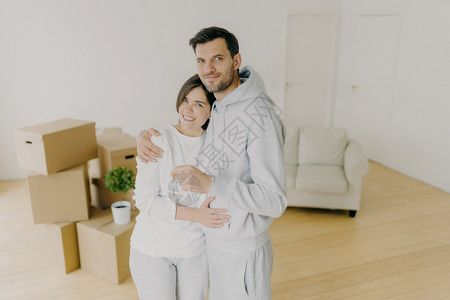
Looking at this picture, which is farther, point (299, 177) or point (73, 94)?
point (73, 94)

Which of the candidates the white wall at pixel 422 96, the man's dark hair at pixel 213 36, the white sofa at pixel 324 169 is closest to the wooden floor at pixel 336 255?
the white sofa at pixel 324 169

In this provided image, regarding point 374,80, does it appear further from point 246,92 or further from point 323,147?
point 246,92

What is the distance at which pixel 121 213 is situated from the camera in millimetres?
2650

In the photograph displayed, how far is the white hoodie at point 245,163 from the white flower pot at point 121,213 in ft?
4.48

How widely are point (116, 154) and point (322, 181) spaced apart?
6.82 feet

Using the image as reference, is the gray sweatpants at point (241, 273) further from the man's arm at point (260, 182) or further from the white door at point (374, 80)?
the white door at point (374, 80)

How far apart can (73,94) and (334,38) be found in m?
4.30

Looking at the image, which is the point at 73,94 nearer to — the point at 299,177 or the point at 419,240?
the point at 299,177

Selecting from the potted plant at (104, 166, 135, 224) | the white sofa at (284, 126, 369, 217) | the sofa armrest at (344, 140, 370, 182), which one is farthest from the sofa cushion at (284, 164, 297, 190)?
the potted plant at (104, 166, 135, 224)

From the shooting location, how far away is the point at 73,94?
4906mm

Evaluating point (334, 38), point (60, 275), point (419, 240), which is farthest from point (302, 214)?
point (334, 38)

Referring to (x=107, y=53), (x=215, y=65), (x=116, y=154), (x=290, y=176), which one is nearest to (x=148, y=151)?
(x=215, y=65)

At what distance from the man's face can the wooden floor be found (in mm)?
1776

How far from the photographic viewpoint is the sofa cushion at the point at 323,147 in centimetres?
405
